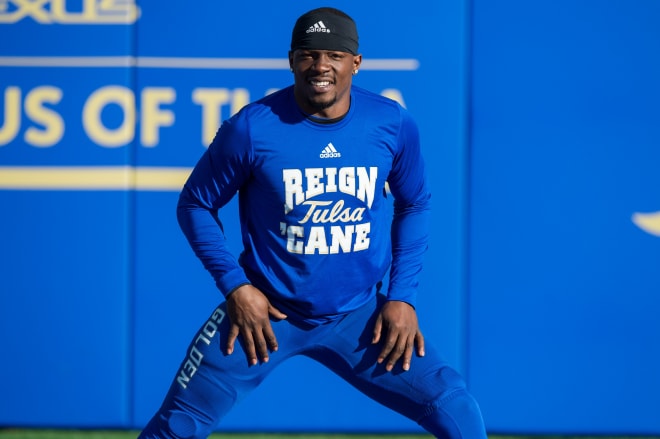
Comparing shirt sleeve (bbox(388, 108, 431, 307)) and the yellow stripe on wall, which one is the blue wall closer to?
the yellow stripe on wall

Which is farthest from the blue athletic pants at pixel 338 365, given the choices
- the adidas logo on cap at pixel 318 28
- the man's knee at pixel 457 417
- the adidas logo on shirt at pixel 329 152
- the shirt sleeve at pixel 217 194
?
the adidas logo on cap at pixel 318 28

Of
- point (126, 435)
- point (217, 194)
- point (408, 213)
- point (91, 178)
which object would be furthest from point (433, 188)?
point (126, 435)

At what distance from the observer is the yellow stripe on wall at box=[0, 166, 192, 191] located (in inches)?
166

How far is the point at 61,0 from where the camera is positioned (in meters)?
4.18

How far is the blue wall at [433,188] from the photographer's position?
4176 millimetres

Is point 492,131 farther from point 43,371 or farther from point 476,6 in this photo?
point 43,371

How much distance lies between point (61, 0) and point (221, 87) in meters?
0.74

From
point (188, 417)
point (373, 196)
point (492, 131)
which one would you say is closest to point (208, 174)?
point (373, 196)

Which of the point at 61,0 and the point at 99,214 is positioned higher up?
the point at 61,0

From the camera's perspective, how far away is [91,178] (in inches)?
166

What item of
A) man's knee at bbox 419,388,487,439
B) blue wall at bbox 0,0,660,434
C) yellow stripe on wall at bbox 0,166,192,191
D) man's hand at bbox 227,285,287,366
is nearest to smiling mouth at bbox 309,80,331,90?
man's hand at bbox 227,285,287,366

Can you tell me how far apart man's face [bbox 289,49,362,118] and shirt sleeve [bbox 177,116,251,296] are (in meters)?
0.20

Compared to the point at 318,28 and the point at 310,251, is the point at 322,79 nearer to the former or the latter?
the point at 318,28

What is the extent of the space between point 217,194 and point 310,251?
31cm
